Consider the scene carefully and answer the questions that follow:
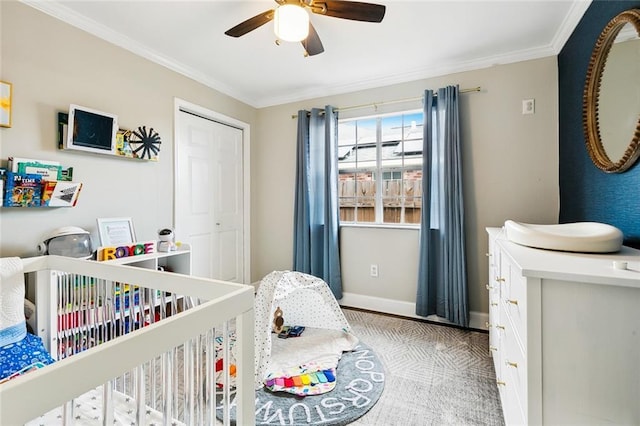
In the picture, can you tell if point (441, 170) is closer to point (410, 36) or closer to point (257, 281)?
point (410, 36)

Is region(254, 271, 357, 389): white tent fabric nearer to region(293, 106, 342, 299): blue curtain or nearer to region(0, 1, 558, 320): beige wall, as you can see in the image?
region(293, 106, 342, 299): blue curtain

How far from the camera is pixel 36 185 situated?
171 cm

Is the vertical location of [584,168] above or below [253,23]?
below

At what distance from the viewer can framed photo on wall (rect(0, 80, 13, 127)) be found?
5.22 ft

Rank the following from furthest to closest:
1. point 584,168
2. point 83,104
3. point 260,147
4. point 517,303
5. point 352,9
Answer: point 260,147, point 83,104, point 584,168, point 352,9, point 517,303

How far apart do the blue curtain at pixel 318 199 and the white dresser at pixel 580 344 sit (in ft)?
7.32

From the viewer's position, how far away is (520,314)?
1.00m

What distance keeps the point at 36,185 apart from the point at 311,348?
2.07 m

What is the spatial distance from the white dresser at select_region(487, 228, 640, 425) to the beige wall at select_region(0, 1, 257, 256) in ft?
8.31

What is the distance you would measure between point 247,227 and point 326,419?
7.91ft

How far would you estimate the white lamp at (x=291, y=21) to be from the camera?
1.51 m

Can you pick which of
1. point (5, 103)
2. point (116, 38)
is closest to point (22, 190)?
point (5, 103)

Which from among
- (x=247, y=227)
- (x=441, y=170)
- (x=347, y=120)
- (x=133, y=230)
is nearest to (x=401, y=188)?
(x=441, y=170)

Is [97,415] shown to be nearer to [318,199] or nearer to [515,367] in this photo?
[515,367]
